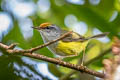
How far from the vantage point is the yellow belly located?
1.93 meters

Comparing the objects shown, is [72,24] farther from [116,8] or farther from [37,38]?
[37,38]

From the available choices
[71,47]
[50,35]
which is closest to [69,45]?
[71,47]

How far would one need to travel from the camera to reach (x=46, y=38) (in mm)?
2150

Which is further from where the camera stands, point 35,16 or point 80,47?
point 35,16

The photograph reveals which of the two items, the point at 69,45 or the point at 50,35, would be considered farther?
the point at 50,35

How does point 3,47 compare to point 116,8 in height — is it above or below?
above

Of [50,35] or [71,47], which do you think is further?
[50,35]

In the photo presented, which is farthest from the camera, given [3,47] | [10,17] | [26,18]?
[26,18]

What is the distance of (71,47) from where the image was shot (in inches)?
77.9

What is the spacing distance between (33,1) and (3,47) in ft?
6.01

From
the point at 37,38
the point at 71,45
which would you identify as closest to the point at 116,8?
the point at 71,45

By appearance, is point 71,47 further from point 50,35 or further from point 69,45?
point 50,35

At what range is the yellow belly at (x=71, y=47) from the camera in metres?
1.93

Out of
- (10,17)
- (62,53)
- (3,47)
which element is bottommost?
(62,53)
